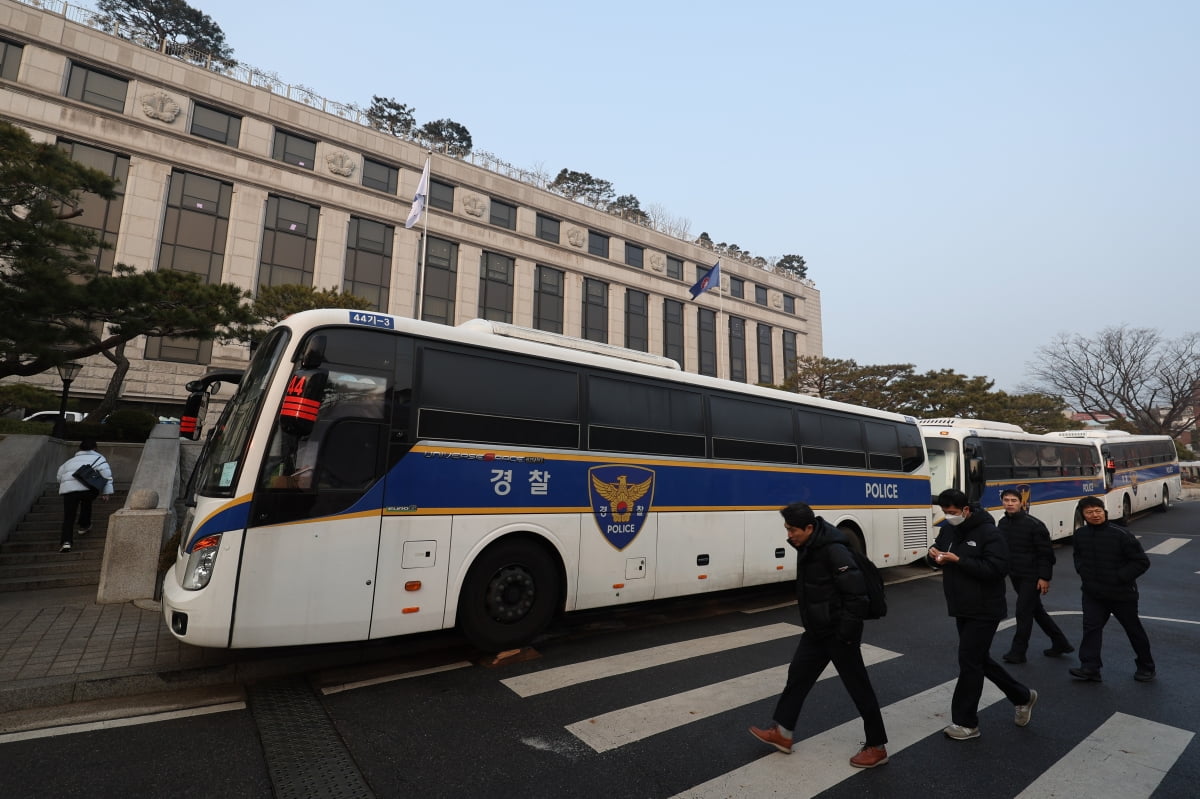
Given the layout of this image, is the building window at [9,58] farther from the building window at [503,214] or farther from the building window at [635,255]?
the building window at [635,255]

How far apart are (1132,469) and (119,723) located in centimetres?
2977

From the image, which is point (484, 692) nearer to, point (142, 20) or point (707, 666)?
point (707, 666)

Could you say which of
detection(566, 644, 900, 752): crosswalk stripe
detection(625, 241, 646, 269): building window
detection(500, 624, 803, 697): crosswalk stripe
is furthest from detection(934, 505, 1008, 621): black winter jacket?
detection(625, 241, 646, 269): building window

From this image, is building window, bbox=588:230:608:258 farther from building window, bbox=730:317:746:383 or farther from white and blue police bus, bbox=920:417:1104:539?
white and blue police bus, bbox=920:417:1104:539

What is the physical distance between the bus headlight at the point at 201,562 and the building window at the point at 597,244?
39.8 meters

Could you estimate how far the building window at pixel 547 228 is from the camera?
40.7m

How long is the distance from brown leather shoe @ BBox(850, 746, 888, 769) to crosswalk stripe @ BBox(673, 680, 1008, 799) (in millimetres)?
55

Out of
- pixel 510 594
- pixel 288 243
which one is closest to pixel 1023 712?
pixel 510 594

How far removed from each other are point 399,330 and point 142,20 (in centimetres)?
4823

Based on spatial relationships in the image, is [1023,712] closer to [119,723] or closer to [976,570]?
[976,570]

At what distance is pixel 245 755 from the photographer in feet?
12.8

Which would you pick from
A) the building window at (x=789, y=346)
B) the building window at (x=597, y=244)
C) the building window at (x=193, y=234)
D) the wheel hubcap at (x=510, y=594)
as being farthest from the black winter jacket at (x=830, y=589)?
the building window at (x=789, y=346)

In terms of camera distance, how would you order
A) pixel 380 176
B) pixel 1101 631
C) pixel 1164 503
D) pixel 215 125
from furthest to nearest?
pixel 380 176
pixel 215 125
pixel 1164 503
pixel 1101 631

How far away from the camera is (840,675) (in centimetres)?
400
